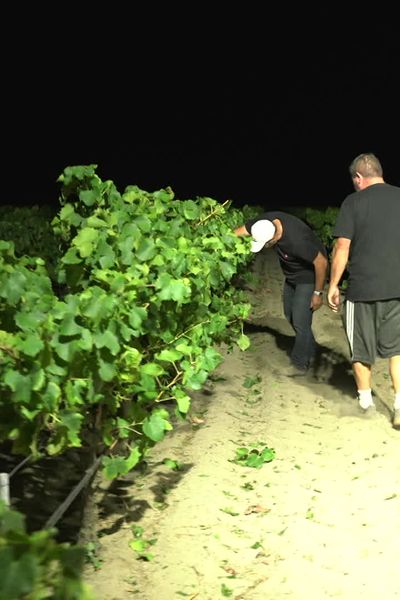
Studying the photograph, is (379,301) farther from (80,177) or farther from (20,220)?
(20,220)

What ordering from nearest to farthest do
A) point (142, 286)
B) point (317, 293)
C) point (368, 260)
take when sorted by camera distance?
1. point (142, 286)
2. point (368, 260)
3. point (317, 293)

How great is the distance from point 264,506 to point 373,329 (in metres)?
1.76

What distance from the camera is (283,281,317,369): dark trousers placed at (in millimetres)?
7473

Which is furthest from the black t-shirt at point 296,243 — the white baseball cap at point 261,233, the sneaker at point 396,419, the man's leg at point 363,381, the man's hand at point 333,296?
the sneaker at point 396,419

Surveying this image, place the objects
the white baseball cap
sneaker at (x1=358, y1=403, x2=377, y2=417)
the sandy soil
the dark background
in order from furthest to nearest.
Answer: the dark background < the white baseball cap < sneaker at (x1=358, y1=403, x2=377, y2=417) < the sandy soil

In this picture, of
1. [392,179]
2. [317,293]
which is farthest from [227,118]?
[317,293]

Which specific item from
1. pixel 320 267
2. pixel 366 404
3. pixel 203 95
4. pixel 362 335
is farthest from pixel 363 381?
pixel 203 95

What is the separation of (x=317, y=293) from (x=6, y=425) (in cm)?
439

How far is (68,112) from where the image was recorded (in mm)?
55969

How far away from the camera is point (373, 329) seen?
6129 mm

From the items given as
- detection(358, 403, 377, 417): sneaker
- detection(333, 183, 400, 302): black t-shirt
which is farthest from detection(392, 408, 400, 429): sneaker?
detection(333, 183, 400, 302): black t-shirt

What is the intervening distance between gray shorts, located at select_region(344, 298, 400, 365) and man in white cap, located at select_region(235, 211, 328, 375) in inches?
44.1

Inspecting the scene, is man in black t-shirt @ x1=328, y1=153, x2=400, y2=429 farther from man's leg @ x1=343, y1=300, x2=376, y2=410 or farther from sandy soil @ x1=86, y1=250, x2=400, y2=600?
sandy soil @ x1=86, y1=250, x2=400, y2=600

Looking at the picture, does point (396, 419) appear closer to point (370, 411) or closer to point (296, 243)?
point (370, 411)
